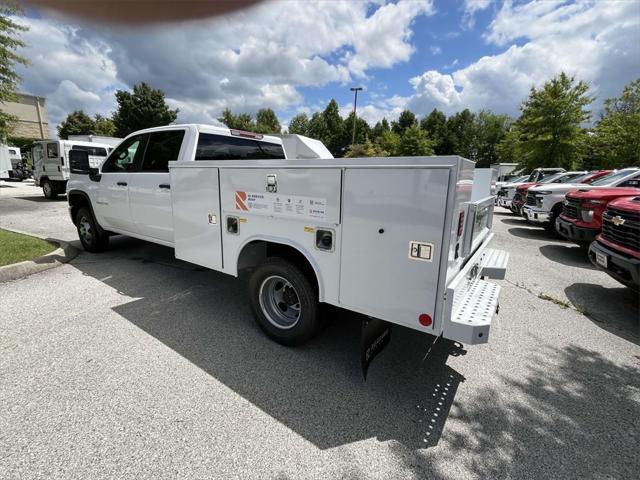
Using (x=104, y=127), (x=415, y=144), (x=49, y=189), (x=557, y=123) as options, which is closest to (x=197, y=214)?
(x=49, y=189)

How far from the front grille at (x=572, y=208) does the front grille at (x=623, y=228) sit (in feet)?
7.93

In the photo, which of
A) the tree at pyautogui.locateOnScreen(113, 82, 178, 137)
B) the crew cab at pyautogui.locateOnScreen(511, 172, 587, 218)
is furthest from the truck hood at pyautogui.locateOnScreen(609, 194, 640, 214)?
the tree at pyautogui.locateOnScreen(113, 82, 178, 137)

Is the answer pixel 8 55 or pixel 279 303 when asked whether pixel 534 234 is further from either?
pixel 8 55

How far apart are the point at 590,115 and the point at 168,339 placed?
2640cm

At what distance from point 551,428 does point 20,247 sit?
785cm

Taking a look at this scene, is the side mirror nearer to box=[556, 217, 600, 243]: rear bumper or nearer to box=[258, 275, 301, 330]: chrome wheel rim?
box=[258, 275, 301, 330]: chrome wheel rim

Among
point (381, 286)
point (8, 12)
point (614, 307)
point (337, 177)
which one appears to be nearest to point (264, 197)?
point (337, 177)

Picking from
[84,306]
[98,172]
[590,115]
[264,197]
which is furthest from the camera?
[590,115]

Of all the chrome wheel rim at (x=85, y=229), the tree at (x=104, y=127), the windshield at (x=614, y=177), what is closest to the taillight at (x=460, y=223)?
the chrome wheel rim at (x=85, y=229)

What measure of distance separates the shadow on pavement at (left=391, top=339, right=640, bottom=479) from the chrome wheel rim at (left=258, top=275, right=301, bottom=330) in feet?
5.14

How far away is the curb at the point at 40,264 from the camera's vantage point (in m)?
4.77

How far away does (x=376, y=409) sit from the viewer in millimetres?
2459

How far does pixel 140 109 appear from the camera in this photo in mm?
36000

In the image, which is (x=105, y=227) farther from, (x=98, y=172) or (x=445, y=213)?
(x=445, y=213)
